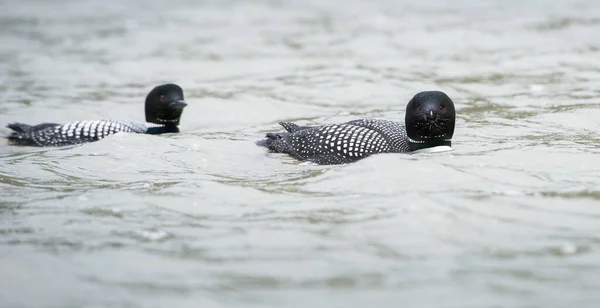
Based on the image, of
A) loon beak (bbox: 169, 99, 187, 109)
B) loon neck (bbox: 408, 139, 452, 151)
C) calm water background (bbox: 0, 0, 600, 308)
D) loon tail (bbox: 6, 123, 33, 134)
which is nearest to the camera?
calm water background (bbox: 0, 0, 600, 308)

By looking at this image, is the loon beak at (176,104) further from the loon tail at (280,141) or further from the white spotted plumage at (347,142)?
the white spotted plumage at (347,142)

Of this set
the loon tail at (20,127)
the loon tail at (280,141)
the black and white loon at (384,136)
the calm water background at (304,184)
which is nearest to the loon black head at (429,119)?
the black and white loon at (384,136)

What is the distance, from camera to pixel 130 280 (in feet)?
14.5

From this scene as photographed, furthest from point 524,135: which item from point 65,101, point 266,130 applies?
point 65,101

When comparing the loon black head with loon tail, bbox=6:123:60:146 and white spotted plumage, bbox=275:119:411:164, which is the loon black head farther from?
loon tail, bbox=6:123:60:146

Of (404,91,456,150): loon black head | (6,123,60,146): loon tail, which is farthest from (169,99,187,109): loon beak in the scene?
(404,91,456,150): loon black head

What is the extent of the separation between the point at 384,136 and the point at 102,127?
2.60 metres

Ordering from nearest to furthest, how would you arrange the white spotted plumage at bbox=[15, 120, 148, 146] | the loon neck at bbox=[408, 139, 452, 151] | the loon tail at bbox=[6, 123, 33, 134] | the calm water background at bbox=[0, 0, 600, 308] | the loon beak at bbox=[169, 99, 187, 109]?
the calm water background at bbox=[0, 0, 600, 308], the loon neck at bbox=[408, 139, 452, 151], the white spotted plumage at bbox=[15, 120, 148, 146], the loon tail at bbox=[6, 123, 33, 134], the loon beak at bbox=[169, 99, 187, 109]

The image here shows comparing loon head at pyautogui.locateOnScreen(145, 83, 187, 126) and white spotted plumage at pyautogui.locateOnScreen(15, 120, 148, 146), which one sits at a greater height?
loon head at pyautogui.locateOnScreen(145, 83, 187, 126)

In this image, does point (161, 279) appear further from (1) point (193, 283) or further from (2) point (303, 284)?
(2) point (303, 284)

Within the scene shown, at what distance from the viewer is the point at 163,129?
8.73 m

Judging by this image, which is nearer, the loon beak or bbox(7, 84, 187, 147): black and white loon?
bbox(7, 84, 187, 147): black and white loon

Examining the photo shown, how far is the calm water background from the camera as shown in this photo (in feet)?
14.3

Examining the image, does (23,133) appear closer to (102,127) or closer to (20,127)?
(20,127)
